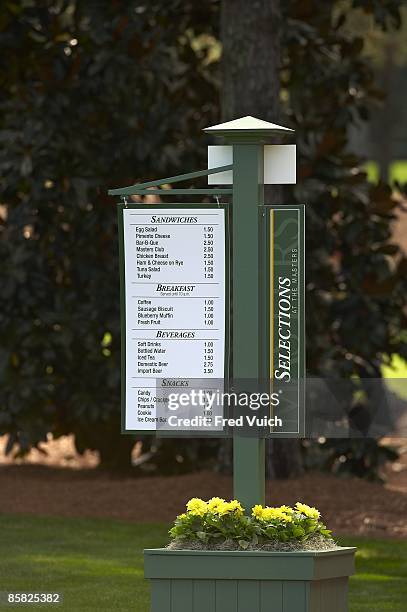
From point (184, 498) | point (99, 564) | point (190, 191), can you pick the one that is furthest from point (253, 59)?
point (190, 191)

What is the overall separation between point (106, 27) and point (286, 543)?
7942 mm

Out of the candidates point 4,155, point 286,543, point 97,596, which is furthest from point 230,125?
point 4,155

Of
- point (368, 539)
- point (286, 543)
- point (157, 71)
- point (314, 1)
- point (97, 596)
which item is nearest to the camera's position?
point (286, 543)

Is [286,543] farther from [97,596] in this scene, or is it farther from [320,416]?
[320,416]

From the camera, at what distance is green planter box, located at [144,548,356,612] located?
258 inches

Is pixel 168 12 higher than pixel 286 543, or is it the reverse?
pixel 168 12

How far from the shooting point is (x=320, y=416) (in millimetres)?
13367

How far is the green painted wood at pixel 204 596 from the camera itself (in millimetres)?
6629

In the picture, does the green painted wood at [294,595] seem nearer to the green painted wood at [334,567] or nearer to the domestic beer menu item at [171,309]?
the green painted wood at [334,567]

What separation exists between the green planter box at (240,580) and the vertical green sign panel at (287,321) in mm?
612

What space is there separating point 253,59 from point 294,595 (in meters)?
7.26

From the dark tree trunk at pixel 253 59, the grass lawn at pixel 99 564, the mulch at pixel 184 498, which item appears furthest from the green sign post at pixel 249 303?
the dark tree trunk at pixel 253 59

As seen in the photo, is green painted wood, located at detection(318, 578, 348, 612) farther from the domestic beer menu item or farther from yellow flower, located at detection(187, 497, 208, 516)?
the domestic beer menu item

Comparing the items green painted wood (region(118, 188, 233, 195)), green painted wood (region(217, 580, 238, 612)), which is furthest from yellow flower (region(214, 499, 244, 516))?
green painted wood (region(118, 188, 233, 195))
